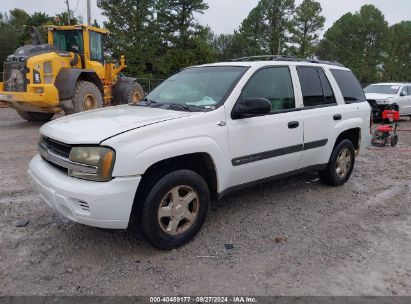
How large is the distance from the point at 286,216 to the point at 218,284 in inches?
66.5

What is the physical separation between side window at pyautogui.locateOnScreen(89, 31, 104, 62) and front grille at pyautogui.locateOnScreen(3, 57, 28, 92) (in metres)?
2.10

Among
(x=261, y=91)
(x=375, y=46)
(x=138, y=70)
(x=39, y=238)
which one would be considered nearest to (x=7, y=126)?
(x=39, y=238)

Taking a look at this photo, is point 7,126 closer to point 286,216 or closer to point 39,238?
point 39,238

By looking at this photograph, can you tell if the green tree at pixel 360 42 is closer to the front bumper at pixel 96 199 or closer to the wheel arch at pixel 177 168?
the wheel arch at pixel 177 168

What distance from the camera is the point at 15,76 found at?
10055mm

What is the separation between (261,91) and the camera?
13.9ft

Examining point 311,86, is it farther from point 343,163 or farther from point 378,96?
point 378,96

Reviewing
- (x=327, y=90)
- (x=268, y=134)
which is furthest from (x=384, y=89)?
(x=268, y=134)

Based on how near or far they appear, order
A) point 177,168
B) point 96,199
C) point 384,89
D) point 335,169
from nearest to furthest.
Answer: point 96,199 → point 177,168 → point 335,169 → point 384,89

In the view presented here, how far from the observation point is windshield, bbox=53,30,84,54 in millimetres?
11141

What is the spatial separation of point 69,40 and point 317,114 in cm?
896

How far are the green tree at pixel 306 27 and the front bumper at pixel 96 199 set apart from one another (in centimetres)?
4873

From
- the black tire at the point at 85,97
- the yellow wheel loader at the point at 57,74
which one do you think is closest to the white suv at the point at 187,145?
the yellow wheel loader at the point at 57,74

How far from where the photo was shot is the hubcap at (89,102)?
10.7 meters
